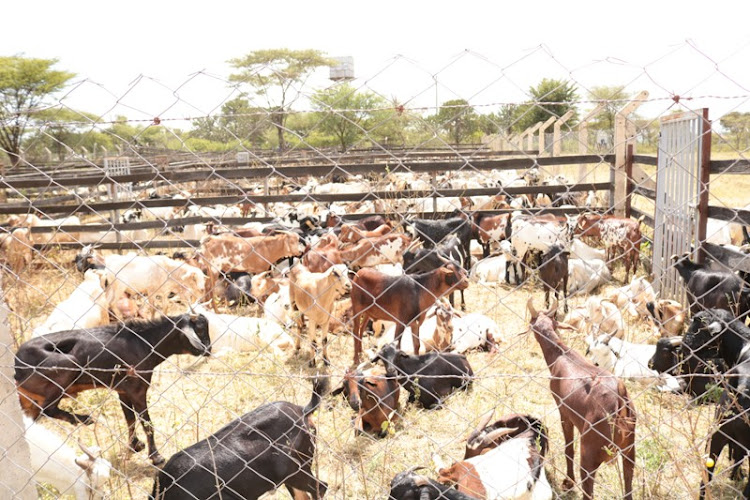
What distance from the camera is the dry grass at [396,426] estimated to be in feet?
10.9

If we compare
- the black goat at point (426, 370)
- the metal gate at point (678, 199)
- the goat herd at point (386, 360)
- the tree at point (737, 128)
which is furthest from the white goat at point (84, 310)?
the metal gate at point (678, 199)

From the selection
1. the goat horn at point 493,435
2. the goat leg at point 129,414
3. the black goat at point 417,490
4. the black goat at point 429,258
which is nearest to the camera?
the black goat at point 417,490

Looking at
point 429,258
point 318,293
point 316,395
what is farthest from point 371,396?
point 429,258

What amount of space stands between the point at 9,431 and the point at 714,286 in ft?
16.4

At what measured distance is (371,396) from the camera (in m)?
4.40

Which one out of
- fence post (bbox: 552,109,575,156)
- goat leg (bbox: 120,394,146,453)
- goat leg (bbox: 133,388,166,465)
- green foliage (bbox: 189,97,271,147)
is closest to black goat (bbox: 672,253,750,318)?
fence post (bbox: 552,109,575,156)

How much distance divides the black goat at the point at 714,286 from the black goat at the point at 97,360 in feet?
13.0

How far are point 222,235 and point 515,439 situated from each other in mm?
6070

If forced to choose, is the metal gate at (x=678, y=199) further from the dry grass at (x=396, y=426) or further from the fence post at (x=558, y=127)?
the fence post at (x=558, y=127)

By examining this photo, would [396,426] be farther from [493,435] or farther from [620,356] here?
[620,356]

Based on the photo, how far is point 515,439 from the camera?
12.1 ft

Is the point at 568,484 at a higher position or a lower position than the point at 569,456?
lower

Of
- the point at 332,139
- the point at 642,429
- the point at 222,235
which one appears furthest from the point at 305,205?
the point at 332,139

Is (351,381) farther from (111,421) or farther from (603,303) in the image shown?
(603,303)
